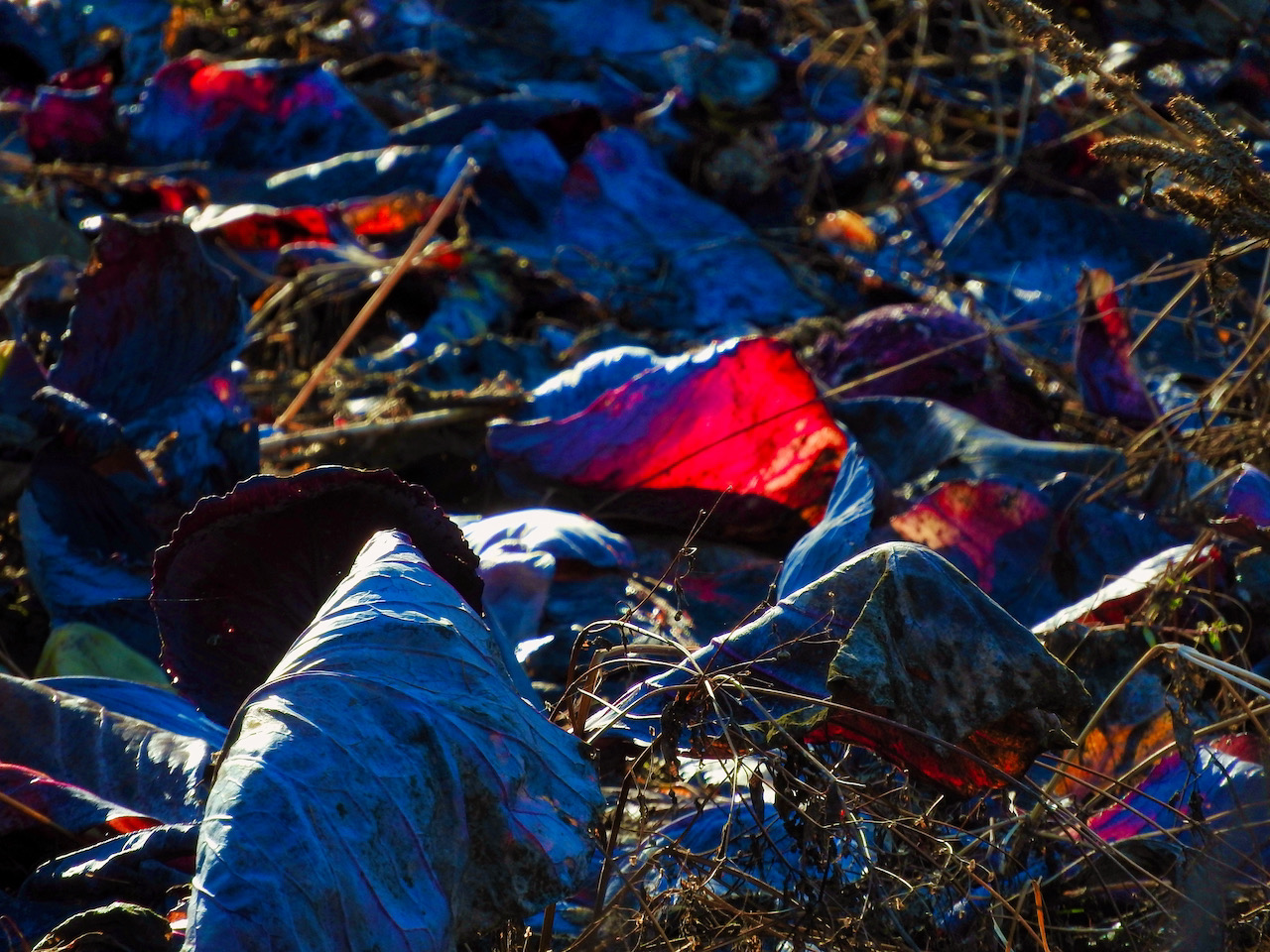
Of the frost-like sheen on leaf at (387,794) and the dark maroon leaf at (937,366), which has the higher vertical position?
the frost-like sheen on leaf at (387,794)

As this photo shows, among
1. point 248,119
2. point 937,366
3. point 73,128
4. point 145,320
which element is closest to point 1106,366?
point 937,366

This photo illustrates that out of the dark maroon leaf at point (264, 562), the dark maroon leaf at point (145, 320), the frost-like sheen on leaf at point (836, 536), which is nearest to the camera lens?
the dark maroon leaf at point (264, 562)

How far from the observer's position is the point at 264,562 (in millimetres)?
1066

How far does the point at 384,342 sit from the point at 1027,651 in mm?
2043

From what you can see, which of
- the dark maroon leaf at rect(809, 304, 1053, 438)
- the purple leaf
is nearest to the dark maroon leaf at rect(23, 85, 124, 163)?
the purple leaf

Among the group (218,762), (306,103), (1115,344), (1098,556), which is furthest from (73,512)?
(306,103)

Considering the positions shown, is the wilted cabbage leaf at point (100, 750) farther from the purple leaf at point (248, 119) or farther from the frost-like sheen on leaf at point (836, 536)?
the purple leaf at point (248, 119)

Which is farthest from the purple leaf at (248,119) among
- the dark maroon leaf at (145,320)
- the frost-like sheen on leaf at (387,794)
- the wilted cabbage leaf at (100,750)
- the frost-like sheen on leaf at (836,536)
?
the frost-like sheen on leaf at (387,794)

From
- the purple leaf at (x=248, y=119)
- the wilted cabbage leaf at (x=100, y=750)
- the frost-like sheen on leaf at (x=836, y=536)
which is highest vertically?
the wilted cabbage leaf at (x=100, y=750)

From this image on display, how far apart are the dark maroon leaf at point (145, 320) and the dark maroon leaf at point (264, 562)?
761 millimetres

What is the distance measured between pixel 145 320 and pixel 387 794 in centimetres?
125

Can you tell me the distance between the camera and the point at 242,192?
322cm

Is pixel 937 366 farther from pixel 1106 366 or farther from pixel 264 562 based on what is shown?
pixel 264 562

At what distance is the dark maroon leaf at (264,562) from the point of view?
1.04 m
